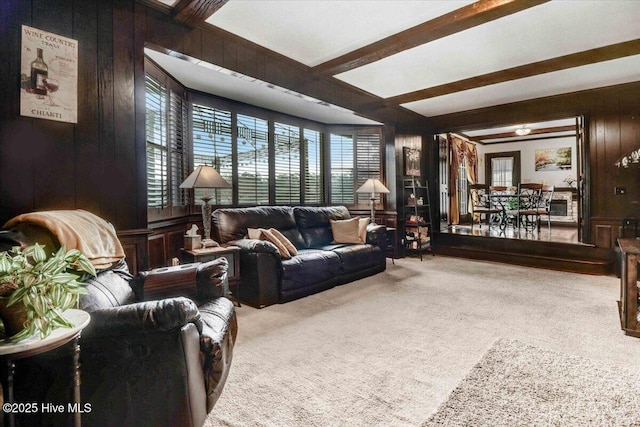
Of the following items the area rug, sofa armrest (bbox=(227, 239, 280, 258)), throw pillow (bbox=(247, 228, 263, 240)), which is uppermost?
throw pillow (bbox=(247, 228, 263, 240))

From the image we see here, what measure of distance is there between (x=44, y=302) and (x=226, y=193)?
3491 millimetres

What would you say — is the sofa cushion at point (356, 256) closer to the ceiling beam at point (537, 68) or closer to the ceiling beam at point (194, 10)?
the ceiling beam at point (537, 68)

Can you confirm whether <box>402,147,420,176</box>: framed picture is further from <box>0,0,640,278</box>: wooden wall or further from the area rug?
Answer: the area rug

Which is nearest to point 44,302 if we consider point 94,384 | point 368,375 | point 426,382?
point 94,384

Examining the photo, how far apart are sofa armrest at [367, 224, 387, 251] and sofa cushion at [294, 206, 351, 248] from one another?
55cm

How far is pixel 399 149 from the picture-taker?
583 centimetres

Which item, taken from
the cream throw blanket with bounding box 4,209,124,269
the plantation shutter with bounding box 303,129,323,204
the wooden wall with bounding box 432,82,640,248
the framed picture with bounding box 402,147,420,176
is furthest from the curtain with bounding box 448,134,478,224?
the cream throw blanket with bounding box 4,209,124,269

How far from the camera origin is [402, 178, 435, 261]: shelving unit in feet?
18.7

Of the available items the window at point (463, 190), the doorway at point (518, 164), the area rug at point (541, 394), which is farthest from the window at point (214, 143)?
the window at point (463, 190)

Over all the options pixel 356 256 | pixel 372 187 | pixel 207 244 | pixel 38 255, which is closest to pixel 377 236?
pixel 356 256

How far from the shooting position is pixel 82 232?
1.81 metres

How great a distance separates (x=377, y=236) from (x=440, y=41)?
2.53 meters

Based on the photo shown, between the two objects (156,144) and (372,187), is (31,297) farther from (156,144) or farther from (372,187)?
(372,187)

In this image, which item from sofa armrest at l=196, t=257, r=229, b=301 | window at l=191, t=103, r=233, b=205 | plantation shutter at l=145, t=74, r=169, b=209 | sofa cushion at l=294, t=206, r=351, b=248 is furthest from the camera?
sofa cushion at l=294, t=206, r=351, b=248
